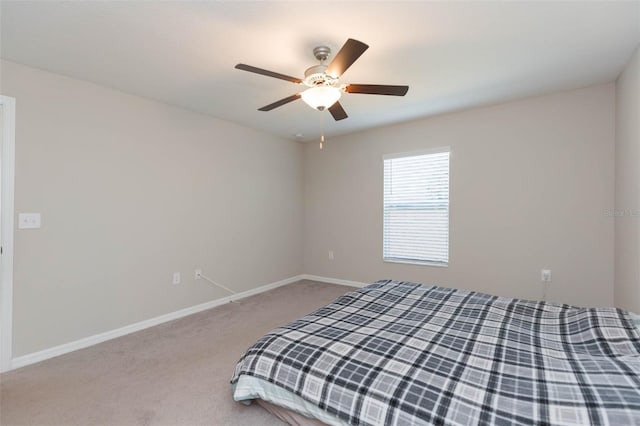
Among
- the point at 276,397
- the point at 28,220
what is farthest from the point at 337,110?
the point at 28,220

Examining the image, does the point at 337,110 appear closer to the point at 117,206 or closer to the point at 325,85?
the point at 325,85

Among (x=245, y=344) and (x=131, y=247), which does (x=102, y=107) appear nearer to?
(x=131, y=247)

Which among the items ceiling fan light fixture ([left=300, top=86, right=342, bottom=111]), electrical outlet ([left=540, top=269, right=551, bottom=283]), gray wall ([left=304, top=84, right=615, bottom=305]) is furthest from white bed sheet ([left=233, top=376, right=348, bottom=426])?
electrical outlet ([left=540, top=269, right=551, bottom=283])

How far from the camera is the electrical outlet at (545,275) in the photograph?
3.21 metres

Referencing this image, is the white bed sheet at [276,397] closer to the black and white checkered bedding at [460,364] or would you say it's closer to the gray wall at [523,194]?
the black and white checkered bedding at [460,364]

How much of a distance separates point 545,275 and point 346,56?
10.3 ft

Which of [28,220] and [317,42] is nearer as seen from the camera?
[317,42]

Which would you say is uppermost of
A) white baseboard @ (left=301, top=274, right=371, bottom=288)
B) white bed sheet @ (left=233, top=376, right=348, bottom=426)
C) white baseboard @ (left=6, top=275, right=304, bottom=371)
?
white bed sheet @ (left=233, top=376, right=348, bottom=426)

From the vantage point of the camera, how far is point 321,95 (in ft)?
6.81

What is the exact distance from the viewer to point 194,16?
6.09 feet

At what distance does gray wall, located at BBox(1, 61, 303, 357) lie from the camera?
246cm

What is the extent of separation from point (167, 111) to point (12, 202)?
1.61m

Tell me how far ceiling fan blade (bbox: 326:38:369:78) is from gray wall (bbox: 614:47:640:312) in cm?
222

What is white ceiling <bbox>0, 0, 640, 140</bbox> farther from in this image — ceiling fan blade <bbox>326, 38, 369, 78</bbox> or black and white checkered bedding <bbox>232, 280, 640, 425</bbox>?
black and white checkered bedding <bbox>232, 280, 640, 425</bbox>
